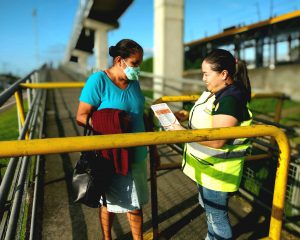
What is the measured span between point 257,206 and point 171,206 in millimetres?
988

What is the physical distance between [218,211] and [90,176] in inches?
37.0

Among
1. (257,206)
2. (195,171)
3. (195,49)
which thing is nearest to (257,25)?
(195,49)

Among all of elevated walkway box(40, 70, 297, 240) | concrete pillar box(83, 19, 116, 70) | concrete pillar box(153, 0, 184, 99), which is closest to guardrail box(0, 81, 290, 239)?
Result: elevated walkway box(40, 70, 297, 240)

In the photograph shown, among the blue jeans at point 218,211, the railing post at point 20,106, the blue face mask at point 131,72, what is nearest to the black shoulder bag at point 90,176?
the blue face mask at point 131,72

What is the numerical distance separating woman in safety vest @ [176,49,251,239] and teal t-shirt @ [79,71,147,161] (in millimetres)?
434

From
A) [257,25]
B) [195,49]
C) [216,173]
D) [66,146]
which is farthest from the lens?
[195,49]

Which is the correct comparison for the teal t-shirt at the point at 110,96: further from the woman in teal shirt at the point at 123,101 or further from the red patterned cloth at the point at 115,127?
the red patterned cloth at the point at 115,127

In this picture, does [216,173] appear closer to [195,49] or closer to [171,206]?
[171,206]

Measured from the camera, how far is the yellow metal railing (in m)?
1.20

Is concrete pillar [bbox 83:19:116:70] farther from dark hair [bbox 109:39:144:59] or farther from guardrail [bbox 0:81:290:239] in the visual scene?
guardrail [bbox 0:81:290:239]

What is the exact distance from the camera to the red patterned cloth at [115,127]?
1.85 m

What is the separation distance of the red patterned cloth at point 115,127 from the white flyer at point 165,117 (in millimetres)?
215

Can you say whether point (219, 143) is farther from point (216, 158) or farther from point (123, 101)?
point (123, 101)

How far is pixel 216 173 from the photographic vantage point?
1.88m
